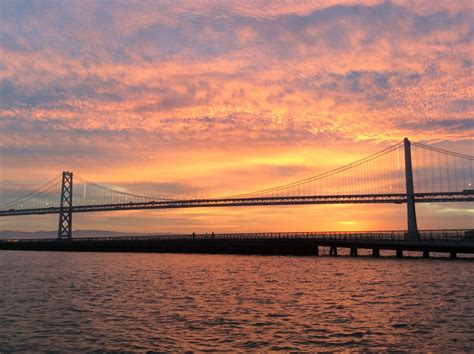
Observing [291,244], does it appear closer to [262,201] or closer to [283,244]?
[283,244]

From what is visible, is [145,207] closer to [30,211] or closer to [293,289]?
[30,211]

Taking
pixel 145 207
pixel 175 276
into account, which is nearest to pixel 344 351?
pixel 175 276

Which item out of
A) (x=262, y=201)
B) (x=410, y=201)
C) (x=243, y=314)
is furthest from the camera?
(x=262, y=201)

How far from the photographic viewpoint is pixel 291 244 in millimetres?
90500

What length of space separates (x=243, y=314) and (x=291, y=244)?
2553 inches

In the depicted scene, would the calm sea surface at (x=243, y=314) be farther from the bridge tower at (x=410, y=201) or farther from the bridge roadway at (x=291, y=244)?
the bridge tower at (x=410, y=201)

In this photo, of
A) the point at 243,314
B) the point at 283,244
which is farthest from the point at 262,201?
the point at 243,314

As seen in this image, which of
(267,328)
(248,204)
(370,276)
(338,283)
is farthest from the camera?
(248,204)

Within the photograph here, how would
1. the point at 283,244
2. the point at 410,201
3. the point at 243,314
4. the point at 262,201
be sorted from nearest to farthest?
the point at 243,314 → the point at 410,201 → the point at 283,244 → the point at 262,201

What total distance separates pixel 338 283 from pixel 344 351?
76.1 feet

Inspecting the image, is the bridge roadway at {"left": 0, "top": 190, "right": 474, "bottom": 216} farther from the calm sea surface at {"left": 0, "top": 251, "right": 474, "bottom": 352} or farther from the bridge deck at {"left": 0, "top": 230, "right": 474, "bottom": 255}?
the calm sea surface at {"left": 0, "top": 251, "right": 474, "bottom": 352}

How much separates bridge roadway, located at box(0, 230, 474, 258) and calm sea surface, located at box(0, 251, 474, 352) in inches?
1121

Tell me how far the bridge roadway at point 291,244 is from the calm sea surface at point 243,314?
2848 cm

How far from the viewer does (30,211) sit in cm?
14575
